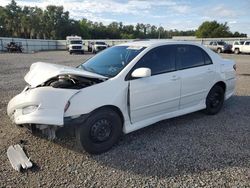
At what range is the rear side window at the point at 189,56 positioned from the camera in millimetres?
5096

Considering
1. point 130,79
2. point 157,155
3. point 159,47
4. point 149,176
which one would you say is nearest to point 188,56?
point 159,47

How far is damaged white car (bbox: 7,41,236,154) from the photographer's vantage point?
3631 mm

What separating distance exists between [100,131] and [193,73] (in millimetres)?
2334

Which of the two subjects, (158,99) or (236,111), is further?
(236,111)

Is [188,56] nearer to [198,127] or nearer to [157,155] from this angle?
[198,127]

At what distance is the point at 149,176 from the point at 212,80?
3.08 meters

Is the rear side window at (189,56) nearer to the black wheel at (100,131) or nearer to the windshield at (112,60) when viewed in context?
the windshield at (112,60)

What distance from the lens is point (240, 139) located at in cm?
452

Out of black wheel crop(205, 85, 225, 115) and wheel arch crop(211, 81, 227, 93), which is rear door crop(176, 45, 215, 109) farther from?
wheel arch crop(211, 81, 227, 93)

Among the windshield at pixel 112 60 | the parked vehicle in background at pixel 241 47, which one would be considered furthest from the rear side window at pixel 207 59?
the parked vehicle in background at pixel 241 47

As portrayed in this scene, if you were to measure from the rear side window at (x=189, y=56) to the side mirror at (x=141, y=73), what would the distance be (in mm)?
1191

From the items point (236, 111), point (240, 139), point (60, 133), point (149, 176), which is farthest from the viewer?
point (236, 111)

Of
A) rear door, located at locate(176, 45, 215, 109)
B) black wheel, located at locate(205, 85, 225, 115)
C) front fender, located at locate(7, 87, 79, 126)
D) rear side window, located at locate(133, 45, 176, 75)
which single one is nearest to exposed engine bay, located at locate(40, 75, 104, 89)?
front fender, located at locate(7, 87, 79, 126)

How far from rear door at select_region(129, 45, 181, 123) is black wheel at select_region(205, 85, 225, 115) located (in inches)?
45.4
